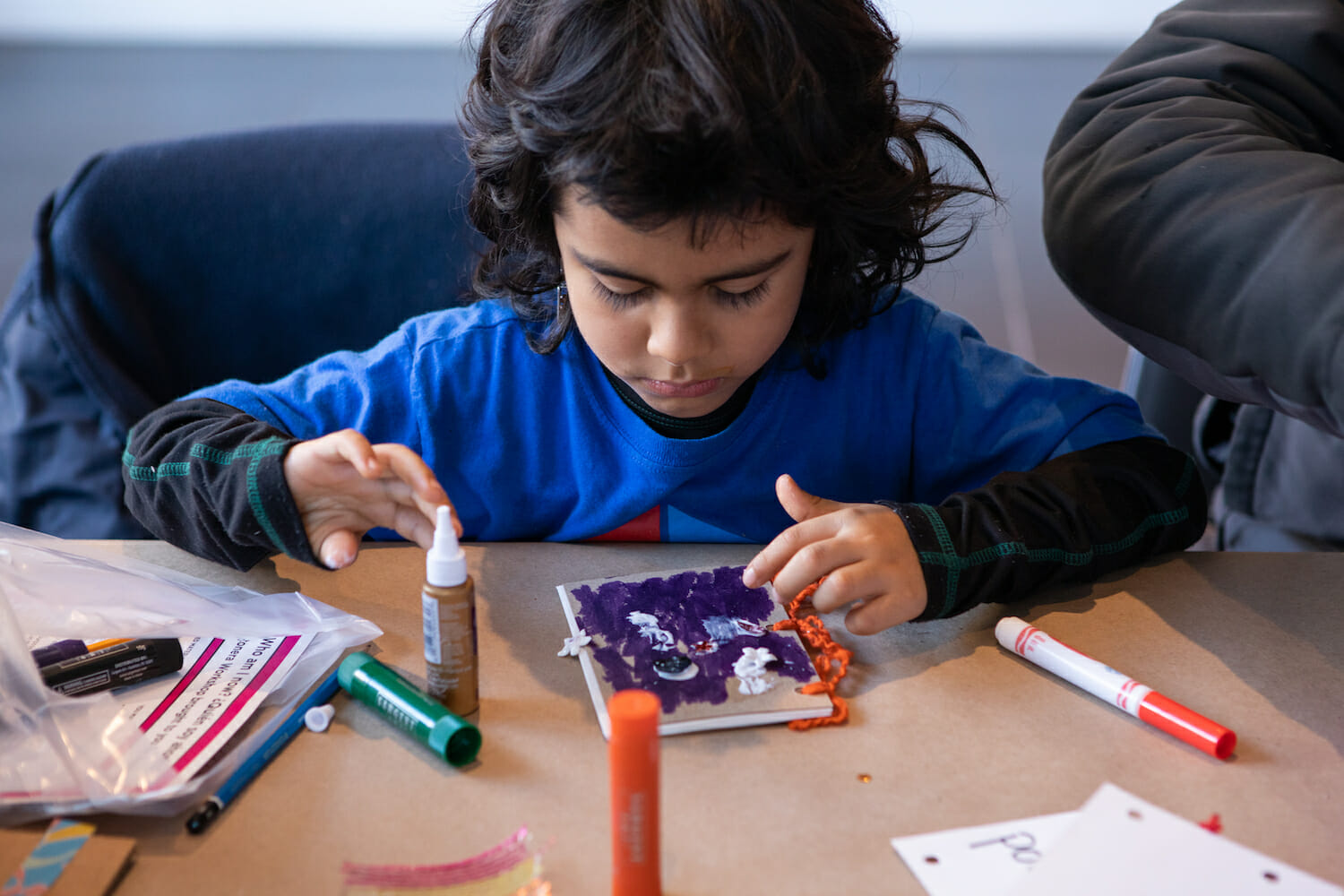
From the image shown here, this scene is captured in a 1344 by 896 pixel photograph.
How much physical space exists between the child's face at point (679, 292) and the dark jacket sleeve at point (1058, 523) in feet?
0.65

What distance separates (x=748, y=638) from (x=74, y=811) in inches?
17.5

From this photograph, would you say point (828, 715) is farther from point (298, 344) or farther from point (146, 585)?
point (298, 344)

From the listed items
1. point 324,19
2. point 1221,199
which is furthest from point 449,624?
point 324,19

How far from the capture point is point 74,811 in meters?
0.60

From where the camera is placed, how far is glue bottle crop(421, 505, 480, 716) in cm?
65

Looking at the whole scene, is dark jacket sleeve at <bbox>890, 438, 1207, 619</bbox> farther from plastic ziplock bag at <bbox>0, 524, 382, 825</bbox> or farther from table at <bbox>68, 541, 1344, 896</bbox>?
plastic ziplock bag at <bbox>0, 524, 382, 825</bbox>

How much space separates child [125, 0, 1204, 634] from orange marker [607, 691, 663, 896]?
0.93ft

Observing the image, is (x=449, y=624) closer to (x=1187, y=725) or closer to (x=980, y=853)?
(x=980, y=853)

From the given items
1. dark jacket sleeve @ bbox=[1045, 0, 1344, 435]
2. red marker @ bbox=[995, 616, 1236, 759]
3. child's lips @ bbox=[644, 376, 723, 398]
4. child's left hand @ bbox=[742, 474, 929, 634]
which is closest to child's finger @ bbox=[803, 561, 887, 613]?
child's left hand @ bbox=[742, 474, 929, 634]

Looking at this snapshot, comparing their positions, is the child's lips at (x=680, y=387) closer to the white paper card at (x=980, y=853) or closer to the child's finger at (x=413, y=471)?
the child's finger at (x=413, y=471)

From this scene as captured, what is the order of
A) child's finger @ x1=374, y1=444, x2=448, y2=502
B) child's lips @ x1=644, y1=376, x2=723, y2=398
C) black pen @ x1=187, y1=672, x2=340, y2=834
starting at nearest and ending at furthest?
black pen @ x1=187, y1=672, x2=340, y2=834, child's finger @ x1=374, y1=444, x2=448, y2=502, child's lips @ x1=644, y1=376, x2=723, y2=398

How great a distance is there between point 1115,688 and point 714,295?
409mm

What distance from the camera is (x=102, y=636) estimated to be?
0.74m

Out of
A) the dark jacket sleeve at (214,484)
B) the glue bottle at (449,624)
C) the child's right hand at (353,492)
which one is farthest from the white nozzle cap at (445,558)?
the dark jacket sleeve at (214,484)
